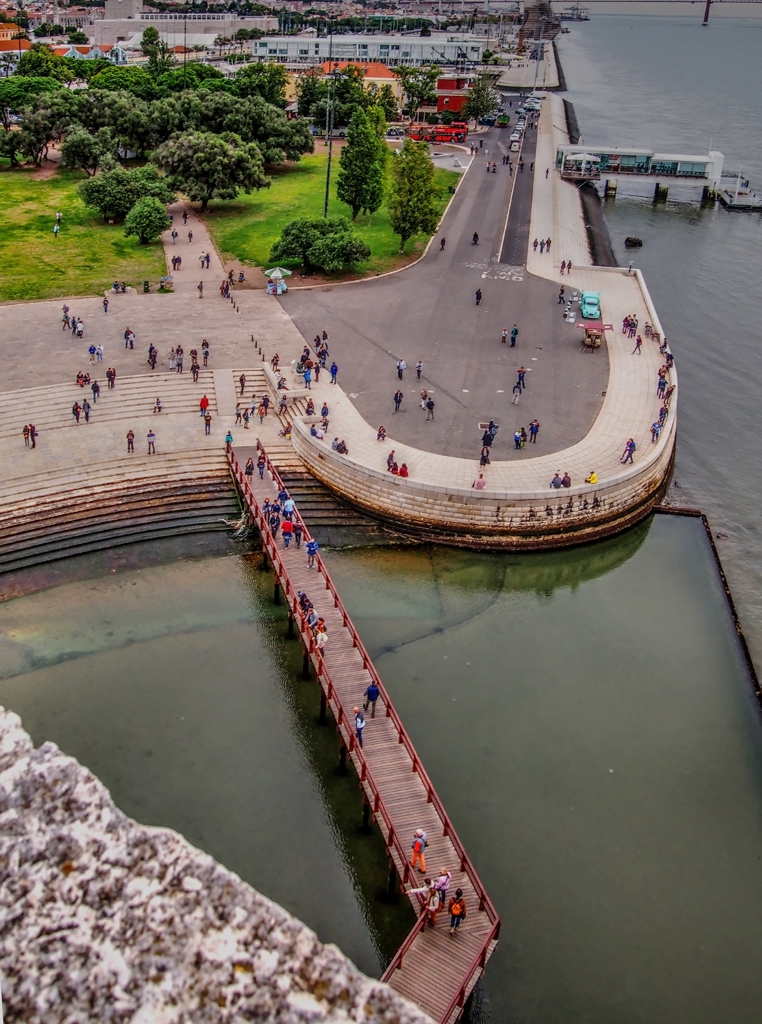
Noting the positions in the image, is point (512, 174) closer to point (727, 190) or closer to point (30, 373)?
point (727, 190)

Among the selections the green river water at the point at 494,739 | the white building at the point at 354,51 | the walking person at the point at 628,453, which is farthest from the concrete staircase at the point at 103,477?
the white building at the point at 354,51

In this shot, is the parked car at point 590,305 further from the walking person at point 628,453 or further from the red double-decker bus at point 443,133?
the red double-decker bus at point 443,133

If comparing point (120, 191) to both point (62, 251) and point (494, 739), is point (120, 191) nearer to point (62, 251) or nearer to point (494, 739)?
point (62, 251)

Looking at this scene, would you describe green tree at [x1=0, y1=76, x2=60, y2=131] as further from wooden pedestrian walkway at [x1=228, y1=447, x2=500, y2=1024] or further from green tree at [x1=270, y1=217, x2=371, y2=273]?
wooden pedestrian walkway at [x1=228, y1=447, x2=500, y2=1024]

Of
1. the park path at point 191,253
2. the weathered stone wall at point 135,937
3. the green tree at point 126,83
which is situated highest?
the weathered stone wall at point 135,937

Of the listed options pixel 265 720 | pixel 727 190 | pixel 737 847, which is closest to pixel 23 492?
pixel 265 720

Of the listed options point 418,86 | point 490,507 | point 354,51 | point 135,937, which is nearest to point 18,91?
point 418,86

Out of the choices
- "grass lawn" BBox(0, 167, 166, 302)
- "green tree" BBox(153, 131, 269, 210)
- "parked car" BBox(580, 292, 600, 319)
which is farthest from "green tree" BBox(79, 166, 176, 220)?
"parked car" BBox(580, 292, 600, 319)
